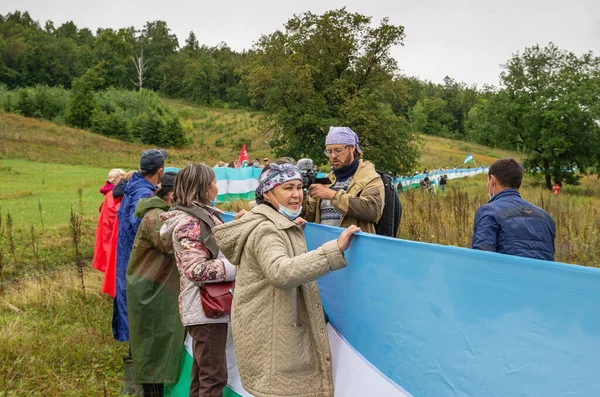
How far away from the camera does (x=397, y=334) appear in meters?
2.36

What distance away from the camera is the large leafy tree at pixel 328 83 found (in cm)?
2358

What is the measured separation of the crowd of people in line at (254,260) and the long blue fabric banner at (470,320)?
23 cm

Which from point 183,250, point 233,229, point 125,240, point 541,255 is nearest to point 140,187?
point 125,240

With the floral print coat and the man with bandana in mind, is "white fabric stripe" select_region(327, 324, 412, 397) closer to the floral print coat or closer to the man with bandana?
the floral print coat

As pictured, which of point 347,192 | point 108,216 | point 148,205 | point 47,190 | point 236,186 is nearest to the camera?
point 347,192

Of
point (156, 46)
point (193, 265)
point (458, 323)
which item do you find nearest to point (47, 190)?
point (193, 265)

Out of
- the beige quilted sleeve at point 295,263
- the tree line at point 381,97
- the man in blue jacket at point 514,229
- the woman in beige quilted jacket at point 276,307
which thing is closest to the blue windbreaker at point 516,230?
the man in blue jacket at point 514,229

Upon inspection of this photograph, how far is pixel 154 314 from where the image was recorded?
4180 mm

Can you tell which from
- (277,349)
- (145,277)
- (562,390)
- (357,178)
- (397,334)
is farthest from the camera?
(145,277)

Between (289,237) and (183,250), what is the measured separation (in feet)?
2.98

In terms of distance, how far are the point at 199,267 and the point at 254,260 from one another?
0.65 m

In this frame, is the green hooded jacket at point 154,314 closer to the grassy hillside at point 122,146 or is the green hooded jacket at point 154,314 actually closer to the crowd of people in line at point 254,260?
the crowd of people in line at point 254,260

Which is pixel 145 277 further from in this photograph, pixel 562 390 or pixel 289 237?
pixel 562 390

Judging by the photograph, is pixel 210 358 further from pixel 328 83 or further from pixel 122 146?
pixel 122 146
